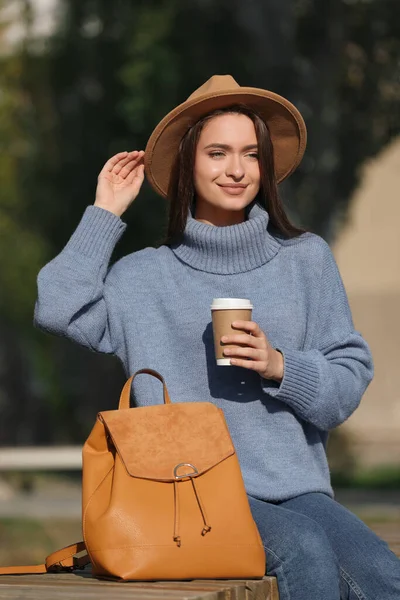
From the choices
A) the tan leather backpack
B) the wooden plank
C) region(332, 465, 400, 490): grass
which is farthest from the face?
region(332, 465, 400, 490): grass

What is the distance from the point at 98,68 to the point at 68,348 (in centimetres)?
421

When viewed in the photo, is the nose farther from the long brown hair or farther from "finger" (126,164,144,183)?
"finger" (126,164,144,183)

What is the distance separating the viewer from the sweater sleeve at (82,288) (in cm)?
379

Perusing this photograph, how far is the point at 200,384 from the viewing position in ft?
12.3

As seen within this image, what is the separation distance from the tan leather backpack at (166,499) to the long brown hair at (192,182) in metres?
0.82

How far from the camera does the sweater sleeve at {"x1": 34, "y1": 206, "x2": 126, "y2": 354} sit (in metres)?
3.79

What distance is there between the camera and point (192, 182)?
402 centimetres

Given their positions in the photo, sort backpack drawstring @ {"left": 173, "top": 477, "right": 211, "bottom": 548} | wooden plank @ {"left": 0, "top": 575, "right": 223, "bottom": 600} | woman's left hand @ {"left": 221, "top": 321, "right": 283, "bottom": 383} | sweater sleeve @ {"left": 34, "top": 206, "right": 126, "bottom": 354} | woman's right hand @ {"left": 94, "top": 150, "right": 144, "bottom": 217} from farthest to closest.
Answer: woman's right hand @ {"left": 94, "top": 150, "right": 144, "bottom": 217} < sweater sleeve @ {"left": 34, "top": 206, "right": 126, "bottom": 354} < woman's left hand @ {"left": 221, "top": 321, "right": 283, "bottom": 383} < backpack drawstring @ {"left": 173, "top": 477, "right": 211, "bottom": 548} < wooden plank @ {"left": 0, "top": 575, "right": 223, "bottom": 600}

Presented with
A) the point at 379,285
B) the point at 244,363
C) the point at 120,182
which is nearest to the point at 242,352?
the point at 244,363

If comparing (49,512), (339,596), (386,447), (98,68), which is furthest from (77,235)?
(386,447)

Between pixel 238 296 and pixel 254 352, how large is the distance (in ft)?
1.30

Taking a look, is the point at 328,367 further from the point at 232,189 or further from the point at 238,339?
the point at 232,189

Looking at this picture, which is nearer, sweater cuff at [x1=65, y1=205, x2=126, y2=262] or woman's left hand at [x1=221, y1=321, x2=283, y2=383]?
woman's left hand at [x1=221, y1=321, x2=283, y2=383]

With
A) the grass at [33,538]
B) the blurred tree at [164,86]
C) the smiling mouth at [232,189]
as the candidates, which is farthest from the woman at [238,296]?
the blurred tree at [164,86]
